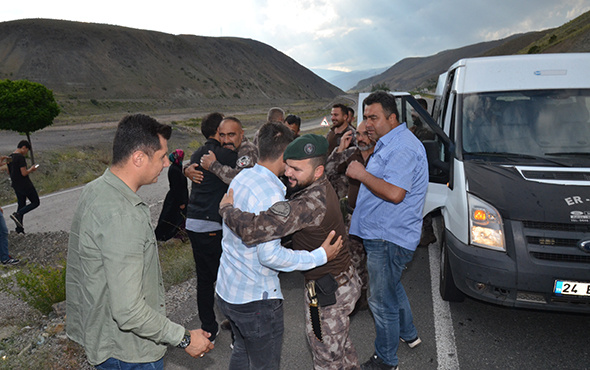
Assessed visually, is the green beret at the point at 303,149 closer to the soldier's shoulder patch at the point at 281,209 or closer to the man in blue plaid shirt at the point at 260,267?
the man in blue plaid shirt at the point at 260,267

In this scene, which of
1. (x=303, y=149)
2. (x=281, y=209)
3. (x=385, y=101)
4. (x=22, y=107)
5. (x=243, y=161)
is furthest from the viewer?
(x=22, y=107)

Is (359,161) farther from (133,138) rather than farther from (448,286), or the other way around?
(133,138)

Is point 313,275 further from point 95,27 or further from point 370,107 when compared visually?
point 95,27

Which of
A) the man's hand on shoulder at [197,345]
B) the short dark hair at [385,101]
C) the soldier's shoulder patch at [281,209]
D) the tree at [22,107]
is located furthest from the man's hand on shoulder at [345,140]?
the tree at [22,107]

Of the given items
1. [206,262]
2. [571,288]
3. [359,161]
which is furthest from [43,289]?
[571,288]

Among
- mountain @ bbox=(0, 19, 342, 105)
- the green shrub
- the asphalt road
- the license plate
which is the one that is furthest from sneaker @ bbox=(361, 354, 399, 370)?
mountain @ bbox=(0, 19, 342, 105)

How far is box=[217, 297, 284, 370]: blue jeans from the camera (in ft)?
8.37

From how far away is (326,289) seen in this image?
2637 mm

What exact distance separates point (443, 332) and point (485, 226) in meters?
1.20

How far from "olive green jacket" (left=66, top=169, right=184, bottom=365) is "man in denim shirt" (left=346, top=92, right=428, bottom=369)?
5.93ft

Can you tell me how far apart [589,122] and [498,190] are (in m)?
1.64

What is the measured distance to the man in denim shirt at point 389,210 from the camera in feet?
10.5

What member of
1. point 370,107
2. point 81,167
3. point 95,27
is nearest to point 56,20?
point 95,27

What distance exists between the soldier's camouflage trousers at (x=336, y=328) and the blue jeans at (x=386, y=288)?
56 centimetres
